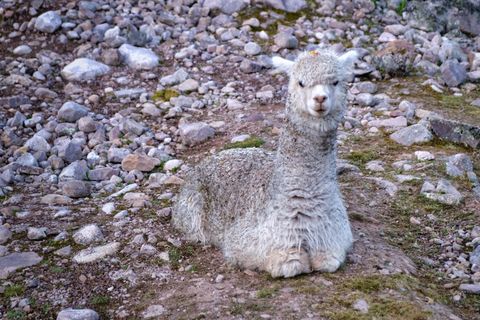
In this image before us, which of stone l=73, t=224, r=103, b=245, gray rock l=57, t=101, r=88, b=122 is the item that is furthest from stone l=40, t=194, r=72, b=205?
gray rock l=57, t=101, r=88, b=122

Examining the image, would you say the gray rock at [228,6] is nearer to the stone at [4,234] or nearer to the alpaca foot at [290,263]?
the stone at [4,234]

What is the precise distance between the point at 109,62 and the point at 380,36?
5.28 meters

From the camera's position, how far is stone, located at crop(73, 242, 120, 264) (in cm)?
792

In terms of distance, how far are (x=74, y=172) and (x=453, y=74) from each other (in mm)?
6619

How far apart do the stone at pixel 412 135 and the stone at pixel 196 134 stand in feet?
8.92

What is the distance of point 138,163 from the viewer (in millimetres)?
10258

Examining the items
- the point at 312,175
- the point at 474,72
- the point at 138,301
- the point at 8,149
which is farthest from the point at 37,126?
the point at 474,72

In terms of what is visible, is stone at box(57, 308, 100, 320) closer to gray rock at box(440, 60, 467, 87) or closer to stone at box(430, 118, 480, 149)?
stone at box(430, 118, 480, 149)

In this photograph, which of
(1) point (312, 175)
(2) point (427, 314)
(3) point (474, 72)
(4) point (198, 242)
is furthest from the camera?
(3) point (474, 72)

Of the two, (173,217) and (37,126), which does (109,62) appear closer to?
(37,126)

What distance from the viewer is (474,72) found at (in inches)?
505

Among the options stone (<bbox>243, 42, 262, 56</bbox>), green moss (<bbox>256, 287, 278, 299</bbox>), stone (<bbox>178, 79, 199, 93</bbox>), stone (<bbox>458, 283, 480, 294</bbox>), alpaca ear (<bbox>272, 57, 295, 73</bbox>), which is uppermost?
alpaca ear (<bbox>272, 57, 295, 73</bbox>)

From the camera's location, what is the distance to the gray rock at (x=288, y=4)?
48.6ft

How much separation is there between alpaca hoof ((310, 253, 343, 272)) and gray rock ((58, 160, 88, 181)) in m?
4.23
